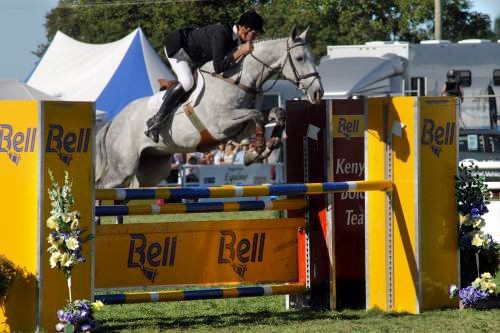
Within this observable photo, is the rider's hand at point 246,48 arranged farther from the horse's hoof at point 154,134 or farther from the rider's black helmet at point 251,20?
the horse's hoof at point 154,134

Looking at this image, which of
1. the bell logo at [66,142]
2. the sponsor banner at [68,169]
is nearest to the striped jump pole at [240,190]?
the sponsor banner at [68,169]

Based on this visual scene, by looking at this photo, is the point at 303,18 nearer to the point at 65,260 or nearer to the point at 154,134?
the point at 154,134

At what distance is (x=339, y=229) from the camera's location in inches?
306

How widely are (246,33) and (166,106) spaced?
939mm

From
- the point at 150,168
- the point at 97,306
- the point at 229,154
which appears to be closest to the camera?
the point at 97,306

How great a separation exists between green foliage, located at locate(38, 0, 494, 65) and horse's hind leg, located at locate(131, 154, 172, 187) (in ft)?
87.1

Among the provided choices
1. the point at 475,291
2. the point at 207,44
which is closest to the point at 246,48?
the point at 207,44

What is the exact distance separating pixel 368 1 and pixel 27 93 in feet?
76.9

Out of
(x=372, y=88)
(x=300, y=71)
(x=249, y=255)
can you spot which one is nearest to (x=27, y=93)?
(x=372, y=88)

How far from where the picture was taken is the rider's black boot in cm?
927

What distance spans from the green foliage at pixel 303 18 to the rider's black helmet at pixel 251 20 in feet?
90.3

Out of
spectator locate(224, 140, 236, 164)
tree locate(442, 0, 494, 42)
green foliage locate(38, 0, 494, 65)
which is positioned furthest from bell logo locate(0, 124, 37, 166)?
tree locate(442, 0, 494, 42)

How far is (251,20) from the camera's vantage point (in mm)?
8984

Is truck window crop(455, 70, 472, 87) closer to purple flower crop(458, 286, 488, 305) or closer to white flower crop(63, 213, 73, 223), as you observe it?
purple flower crop(458, 286, 488, 305)
